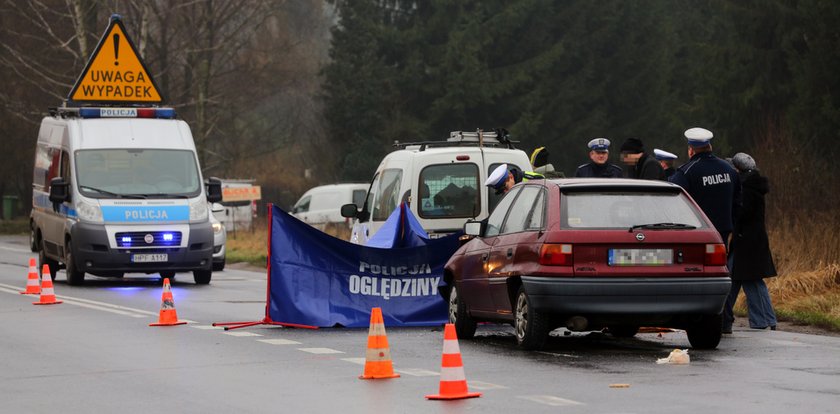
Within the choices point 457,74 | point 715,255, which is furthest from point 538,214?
point 457,74

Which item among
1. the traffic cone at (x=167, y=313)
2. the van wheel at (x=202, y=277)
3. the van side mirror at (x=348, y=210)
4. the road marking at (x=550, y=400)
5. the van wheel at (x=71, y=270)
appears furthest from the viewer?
the van wheel at (x=202, y=277)

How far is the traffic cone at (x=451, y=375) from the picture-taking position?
1032 centimetres

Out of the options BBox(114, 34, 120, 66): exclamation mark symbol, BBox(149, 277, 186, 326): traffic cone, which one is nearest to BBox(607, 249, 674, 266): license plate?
BBox(149, 277, 186, 326): traffic cone

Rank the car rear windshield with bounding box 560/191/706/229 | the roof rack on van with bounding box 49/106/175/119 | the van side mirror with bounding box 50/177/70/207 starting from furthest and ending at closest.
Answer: the roof rack on van with bounding box 49/106/175/119, the van side mirror with bounding box 50/177/70/207, the car rear windshield with bounding box 560/191/706/229

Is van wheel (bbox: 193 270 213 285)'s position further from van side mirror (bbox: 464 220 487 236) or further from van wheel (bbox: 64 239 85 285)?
van side mirror (bbox: 464 220 487 236)

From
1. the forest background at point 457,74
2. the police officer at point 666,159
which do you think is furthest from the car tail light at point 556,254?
the forest background at point 457,74

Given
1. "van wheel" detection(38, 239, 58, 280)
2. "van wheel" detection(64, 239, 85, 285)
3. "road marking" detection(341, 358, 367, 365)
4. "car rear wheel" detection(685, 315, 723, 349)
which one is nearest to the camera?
"road marking" detection(341, 358, 367, 365)

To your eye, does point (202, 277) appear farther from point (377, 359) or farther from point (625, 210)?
point (377, 359)

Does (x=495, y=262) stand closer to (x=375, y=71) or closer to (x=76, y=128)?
(x=76, y=128)

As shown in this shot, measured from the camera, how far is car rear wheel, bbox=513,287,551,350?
13.4m

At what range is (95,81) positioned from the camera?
31.5m

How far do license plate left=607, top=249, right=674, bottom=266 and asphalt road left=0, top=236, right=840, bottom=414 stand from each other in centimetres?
77

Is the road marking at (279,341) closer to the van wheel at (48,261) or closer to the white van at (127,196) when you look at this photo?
the white van at (127,196)

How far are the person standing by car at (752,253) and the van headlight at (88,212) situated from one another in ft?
36.5
